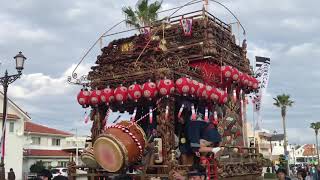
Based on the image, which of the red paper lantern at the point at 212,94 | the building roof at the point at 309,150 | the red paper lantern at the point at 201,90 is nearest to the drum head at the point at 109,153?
the red paper lantern at the point at 201,90

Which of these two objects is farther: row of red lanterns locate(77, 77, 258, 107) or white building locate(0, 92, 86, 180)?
white building locate(0, 92, 86, 180)

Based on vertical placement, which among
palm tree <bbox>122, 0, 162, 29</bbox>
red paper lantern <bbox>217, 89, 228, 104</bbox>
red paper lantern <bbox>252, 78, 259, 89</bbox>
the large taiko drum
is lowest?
the large taiko drum

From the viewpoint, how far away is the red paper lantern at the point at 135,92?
13.1 m

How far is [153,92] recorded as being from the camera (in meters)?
12.7

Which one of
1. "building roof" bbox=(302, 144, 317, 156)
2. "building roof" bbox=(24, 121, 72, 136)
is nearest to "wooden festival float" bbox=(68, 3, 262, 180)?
"building roof" bbox=(24, 121, 72, 136)

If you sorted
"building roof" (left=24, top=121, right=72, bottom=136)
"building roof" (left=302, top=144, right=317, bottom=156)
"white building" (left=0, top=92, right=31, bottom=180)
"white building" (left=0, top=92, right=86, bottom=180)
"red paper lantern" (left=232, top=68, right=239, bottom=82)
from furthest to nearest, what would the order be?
"building roof" (left=302, top=144, right=317, bottom=156) → "building roof" (left=24, top=121, right=72, bottom=136) → "white building" (left=0, top=92, right=86, bottom=180) → "white building" (left=0, top=92, right=31, bottom=180) → "red paper lantern" (left=232, top=68, right=239, bottom=82)

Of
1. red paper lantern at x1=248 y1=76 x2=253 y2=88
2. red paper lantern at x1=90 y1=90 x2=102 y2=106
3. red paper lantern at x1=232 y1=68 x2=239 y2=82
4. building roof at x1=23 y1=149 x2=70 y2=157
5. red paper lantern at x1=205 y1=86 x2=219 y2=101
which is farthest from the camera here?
building roof at x1=23 y1=149 x2=70 y2=157

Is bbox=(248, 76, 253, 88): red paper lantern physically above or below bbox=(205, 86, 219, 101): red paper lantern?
above

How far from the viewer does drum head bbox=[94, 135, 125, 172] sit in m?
11.8

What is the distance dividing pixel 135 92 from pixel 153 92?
68 cm

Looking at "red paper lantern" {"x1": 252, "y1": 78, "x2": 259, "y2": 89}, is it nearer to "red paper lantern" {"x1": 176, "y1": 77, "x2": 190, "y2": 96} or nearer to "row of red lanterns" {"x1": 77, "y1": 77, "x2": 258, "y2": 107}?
"row of red lanterns" {"x1": 77, "y1": 77, "x2": 258, "y2": 107}

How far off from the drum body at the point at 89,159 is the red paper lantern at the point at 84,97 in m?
1.72

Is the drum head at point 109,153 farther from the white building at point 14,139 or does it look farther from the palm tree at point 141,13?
the white building at point 14,139

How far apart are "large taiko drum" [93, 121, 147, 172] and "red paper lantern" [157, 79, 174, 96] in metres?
1.31
